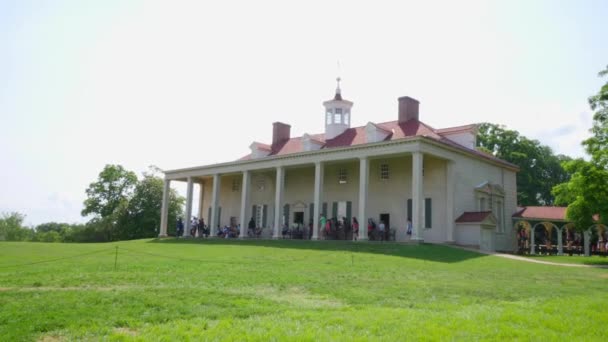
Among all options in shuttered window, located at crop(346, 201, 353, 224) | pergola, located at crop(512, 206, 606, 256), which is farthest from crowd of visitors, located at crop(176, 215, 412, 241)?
pergola, located at crop(512, 206, 606, 256)

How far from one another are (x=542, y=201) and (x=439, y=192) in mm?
31735

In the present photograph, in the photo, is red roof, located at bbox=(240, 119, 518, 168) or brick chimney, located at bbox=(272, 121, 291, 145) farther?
brick chimney, located at bbox=(272, 121, 291, 145)

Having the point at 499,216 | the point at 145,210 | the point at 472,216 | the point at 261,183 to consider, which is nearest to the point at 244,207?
the point at 261,183

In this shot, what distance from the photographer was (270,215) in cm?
3981

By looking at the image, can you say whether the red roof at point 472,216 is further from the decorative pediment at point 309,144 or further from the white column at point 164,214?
the white column at point 164,214

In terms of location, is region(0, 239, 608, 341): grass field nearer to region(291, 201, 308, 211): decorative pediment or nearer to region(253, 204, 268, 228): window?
region(291, 201, 308, 211): decorative pediment

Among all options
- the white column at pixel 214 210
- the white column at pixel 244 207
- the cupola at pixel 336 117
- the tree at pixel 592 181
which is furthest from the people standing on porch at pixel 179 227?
the tree at pixel 592 181

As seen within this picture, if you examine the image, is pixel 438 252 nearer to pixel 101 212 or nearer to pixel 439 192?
pixel 439 192

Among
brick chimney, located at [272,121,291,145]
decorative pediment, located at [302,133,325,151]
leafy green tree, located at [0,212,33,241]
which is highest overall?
brick chimney, located at [272,121,291,145]

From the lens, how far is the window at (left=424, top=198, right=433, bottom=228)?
30.2 metres

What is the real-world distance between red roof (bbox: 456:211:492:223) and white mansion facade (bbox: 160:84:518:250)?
0.20 ft

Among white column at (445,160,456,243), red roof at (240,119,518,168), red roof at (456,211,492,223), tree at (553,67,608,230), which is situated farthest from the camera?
red roof at (240,119,518,168)

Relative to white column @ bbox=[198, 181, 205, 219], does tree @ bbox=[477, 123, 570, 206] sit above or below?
above

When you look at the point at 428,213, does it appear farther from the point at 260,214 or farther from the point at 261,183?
the point at 261,183
